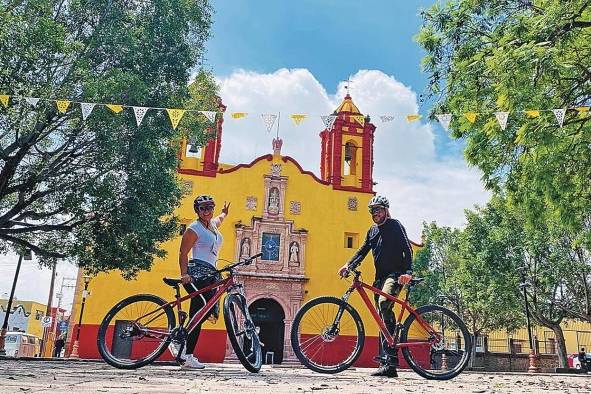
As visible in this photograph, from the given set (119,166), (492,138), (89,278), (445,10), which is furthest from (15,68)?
Answer: (89,278)

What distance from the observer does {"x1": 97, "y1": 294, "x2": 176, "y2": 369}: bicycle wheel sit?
4.91 metres

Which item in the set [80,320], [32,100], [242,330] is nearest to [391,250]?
[242,330]

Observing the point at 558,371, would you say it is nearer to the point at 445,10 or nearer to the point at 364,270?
the point at 364,270

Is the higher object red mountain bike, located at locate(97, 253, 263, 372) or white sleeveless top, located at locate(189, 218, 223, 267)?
white sleeveless top, located at locate(189, 218, 223, 267)

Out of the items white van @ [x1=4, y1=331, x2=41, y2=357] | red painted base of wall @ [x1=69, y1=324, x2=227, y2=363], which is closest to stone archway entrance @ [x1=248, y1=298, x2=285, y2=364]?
red painted base of wall @ [x1=69, y1=324, x2=227, y2=363]

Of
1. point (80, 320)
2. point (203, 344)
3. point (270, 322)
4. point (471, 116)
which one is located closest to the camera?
point (471, 116)

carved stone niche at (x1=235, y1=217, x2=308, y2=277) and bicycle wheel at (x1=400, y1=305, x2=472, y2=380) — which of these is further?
carved stone niche at (x1=235, y1=217, x2=308, y2=277)

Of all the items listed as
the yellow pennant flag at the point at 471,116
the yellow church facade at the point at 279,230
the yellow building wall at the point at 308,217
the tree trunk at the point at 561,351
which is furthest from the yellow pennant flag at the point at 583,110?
the tree trunk at the point at 561,351

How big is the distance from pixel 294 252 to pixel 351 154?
A: 240 inches

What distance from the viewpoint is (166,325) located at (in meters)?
5.08

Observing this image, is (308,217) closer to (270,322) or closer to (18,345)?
(270,322)

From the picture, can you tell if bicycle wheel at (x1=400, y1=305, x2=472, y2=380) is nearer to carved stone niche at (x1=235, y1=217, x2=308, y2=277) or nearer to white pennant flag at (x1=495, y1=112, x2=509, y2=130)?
white pennant flag at (x1=495, y1=112, x2=509, y2=130)

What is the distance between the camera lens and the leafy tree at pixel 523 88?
6965 millimetres

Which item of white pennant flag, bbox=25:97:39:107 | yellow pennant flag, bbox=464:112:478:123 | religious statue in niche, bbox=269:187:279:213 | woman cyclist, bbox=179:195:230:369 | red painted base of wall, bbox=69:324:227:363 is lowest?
red painted base of wall, bbox=69:324:227:363
